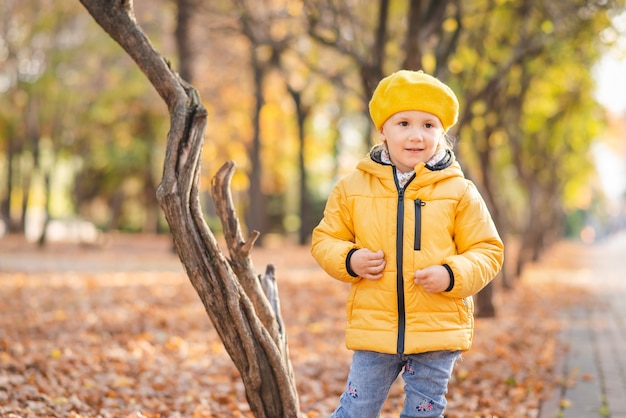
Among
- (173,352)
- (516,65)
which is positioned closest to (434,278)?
(173,352)

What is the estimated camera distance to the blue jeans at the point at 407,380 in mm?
3475

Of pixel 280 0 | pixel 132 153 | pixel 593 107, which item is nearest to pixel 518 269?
pixel 593 107

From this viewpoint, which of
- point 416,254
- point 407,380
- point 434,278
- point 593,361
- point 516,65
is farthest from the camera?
point 516,65

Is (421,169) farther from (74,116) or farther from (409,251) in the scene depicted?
(74,116)

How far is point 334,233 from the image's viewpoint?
3.55m

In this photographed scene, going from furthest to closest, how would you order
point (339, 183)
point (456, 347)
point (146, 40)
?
point (146, 40), point (339, 183), point (456, 347)

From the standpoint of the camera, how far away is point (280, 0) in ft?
68.6

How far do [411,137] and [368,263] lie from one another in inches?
22.0

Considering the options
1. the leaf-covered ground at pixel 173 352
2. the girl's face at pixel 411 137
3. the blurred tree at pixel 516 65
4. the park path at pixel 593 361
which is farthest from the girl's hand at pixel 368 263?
the blurred tree at pixel 516 65

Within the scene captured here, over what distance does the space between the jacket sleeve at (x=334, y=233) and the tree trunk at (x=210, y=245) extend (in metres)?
0.45

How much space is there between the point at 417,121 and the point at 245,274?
3.72ft

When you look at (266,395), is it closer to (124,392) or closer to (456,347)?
(456,347)

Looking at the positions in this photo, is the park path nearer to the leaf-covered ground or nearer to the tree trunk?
the leaf-covered ground

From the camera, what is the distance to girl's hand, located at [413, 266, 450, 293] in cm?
326
